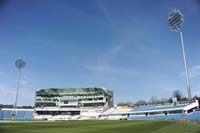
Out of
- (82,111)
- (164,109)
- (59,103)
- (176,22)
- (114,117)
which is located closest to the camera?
(176,22)

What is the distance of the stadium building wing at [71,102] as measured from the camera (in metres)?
115

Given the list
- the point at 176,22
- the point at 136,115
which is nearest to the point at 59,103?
the point at 136,115

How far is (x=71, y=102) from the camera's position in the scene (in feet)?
396

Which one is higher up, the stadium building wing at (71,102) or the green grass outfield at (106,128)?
the stadium building wing at (71,102)

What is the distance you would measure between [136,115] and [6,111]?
60402 millimetres

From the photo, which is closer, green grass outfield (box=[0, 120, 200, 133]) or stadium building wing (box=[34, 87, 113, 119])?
green grass outfield (box=[0, 120, 200, 133])

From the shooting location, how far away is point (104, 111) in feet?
365

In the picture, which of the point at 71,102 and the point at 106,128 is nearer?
the point at 106,128

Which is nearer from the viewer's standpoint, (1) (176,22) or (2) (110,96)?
(1) (176,22)

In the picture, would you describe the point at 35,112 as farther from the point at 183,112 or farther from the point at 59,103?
the point at 183,112

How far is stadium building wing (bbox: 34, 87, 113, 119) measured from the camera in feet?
376

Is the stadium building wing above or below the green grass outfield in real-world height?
above

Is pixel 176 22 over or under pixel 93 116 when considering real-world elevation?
over

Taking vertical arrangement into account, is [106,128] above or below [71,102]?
below
